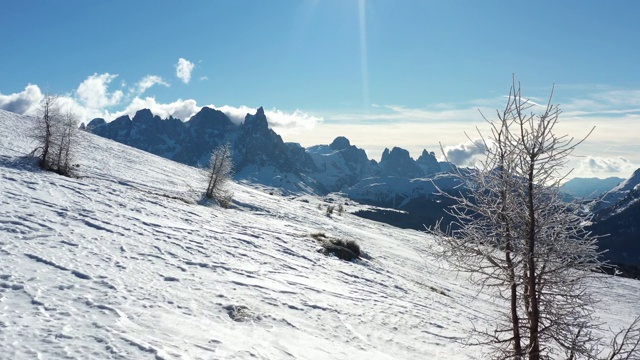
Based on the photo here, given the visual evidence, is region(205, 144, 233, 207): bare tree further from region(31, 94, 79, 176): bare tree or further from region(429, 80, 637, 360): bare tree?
region(429, 80, 637, 360): bare tree

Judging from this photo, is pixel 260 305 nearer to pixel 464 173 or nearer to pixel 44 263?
pixel 44 263

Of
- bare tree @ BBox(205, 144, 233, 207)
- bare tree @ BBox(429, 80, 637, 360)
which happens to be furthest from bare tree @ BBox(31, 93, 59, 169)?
bare tree @ BBox(429, 80, 637, 360)

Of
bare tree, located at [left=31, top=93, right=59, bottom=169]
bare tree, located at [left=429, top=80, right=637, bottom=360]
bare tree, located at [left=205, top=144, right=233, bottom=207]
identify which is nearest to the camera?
bare tree, located at [left=429, top=80, right=637, bottom=360]

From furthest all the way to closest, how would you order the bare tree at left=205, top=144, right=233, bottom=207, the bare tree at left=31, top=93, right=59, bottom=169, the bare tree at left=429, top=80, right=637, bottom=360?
1. the bare tree at left=205, top=144, right=233, bottom=207
2. the bare tree at left=31, top=93, right=59, bottom=169
3. the bare tree at left=429, top=80, right=637, bottom=360

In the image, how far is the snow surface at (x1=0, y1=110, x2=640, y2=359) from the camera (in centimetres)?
866

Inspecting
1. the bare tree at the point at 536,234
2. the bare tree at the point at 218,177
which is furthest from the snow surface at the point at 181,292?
the bare tree at the point at 218,177

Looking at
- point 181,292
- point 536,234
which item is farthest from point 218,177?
point 536,234

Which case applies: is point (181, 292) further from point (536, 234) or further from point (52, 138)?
point (52, 138)

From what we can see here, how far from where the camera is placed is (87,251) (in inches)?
559

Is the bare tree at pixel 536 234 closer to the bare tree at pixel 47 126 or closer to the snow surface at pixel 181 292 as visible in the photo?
the snow surface at pixel 181 292

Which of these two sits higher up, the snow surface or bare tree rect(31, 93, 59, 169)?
bare tree rect(31, 93, 59, 169)

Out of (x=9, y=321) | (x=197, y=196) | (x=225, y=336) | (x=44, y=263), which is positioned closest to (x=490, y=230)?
(x=225, y=336)

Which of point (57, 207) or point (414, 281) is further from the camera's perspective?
point (414, 281)

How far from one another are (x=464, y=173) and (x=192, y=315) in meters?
8.57
